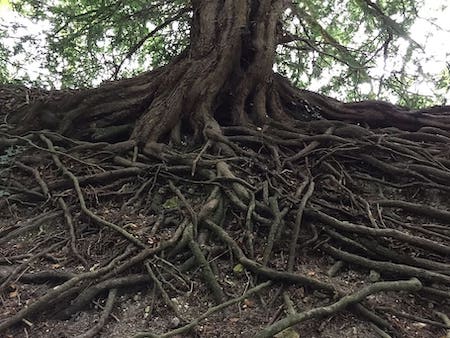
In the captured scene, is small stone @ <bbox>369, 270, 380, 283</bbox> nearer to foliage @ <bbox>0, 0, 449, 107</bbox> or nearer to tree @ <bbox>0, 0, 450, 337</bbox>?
tree @ <bbox>0, 0, 450, 337</bbox>

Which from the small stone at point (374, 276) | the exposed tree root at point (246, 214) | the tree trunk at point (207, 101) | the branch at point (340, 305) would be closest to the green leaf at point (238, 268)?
the exposed tree root at point (246, 214)

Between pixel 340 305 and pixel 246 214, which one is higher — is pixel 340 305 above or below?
below

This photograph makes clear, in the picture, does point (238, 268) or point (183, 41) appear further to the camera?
point (183, 41)

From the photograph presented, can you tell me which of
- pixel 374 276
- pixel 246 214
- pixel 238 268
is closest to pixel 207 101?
pixel 246 214

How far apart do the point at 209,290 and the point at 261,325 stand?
0.41 m

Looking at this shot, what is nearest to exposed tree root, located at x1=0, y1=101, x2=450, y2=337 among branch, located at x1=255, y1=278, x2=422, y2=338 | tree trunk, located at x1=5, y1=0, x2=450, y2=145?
branch, located at x1=255, y1=278, x2=422, y2=338

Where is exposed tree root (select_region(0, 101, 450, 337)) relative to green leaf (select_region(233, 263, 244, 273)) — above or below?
above

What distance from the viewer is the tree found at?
9.51ft

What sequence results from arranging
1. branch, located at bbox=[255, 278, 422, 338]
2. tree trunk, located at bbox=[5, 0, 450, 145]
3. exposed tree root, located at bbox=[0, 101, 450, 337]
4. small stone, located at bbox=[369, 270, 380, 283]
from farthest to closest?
tree trunk, located at bbox=[5, 0, 450, 145] → small stone, located at bbox=[369, 270, 380, 283] → exposed tree root, located at bbox=[0, 101, 450, 337] → branch, located at bbox=[255, 278, 422, 338]

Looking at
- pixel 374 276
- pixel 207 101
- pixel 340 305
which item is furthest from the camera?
pixel 207 101

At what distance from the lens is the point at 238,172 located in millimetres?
3957

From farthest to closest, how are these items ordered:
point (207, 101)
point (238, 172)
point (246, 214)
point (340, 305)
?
1. point (207, 101)
2. point (238, 172)
3. point (246, 214)
4. point (340, 305)

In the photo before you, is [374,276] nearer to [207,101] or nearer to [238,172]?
[238,172]

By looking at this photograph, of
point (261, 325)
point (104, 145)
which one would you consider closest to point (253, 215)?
point (261, 325)
